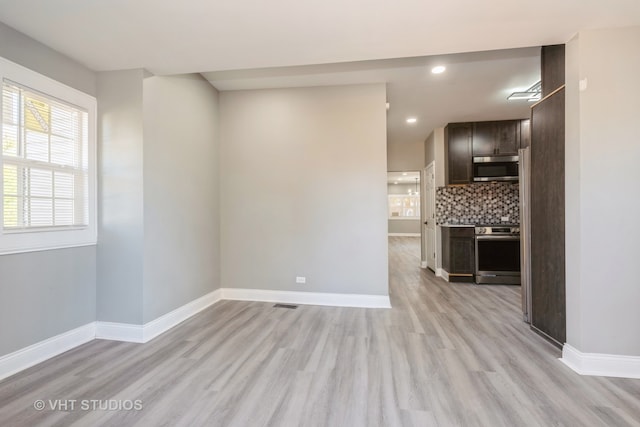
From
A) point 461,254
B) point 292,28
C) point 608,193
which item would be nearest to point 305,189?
point 292,28

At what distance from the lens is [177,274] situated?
10.5 feet

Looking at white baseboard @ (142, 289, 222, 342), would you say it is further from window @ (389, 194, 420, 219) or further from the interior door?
window @ (389, 194, 420, 219)

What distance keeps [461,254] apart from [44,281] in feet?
18.0

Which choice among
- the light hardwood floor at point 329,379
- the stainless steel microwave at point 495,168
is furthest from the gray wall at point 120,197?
the stainless steel microwave at point 495,168

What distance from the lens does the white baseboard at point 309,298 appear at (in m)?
3.68

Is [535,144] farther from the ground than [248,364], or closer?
farther from the ground

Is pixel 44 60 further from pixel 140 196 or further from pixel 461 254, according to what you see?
pixel 461 254

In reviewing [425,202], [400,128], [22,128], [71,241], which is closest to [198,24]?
[22,128]

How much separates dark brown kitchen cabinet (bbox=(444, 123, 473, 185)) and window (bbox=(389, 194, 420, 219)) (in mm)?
9373

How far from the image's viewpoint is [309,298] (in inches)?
151

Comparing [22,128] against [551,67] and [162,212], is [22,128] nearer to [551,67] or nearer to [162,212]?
[162,212]

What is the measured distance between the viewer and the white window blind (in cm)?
217

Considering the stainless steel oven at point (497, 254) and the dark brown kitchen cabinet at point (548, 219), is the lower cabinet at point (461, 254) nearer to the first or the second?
the stainless steel oven at point (497, 254)

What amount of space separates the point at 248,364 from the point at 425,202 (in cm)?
547
